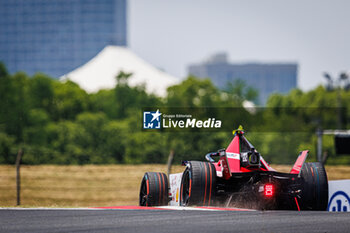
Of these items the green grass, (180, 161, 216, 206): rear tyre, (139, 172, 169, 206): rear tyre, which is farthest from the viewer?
the green grass

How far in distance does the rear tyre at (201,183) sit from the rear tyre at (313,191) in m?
1.28

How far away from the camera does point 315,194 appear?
33.3 ft

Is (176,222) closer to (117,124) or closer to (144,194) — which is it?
(144,194)

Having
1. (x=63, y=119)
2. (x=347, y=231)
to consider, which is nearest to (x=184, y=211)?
(x=347, y=231)

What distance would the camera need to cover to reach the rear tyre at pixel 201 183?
33.1 feet

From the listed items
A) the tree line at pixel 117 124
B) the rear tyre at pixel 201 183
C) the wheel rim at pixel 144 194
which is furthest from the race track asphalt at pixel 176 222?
the tree line at pixel 117 124

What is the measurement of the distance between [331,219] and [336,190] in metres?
3.56

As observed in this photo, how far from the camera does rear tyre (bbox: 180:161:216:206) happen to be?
10.1 metres

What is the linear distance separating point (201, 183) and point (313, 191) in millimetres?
1596

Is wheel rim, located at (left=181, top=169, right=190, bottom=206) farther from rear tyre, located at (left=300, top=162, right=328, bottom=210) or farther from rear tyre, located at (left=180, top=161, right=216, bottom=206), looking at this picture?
rear tyre, located at (left=300, top=162, right=328, bottom=210)

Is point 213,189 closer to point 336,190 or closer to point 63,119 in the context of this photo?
point 336,190

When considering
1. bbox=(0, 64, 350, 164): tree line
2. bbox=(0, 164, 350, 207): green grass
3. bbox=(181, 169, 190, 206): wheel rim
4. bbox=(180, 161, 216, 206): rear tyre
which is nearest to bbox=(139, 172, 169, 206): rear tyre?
bbox=(181, 169, 190, 206): wheel rim

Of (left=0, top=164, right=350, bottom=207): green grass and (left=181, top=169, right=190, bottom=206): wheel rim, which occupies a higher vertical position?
(left=181, top=169, right=190, bottom=206): wheel rim

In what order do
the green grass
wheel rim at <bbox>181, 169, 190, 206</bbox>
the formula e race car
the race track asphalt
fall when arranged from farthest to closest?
the green grass → wheel rim at <bbox>181, 169, 190, 206</bbox> → the formula e race car → the race track asphalt
